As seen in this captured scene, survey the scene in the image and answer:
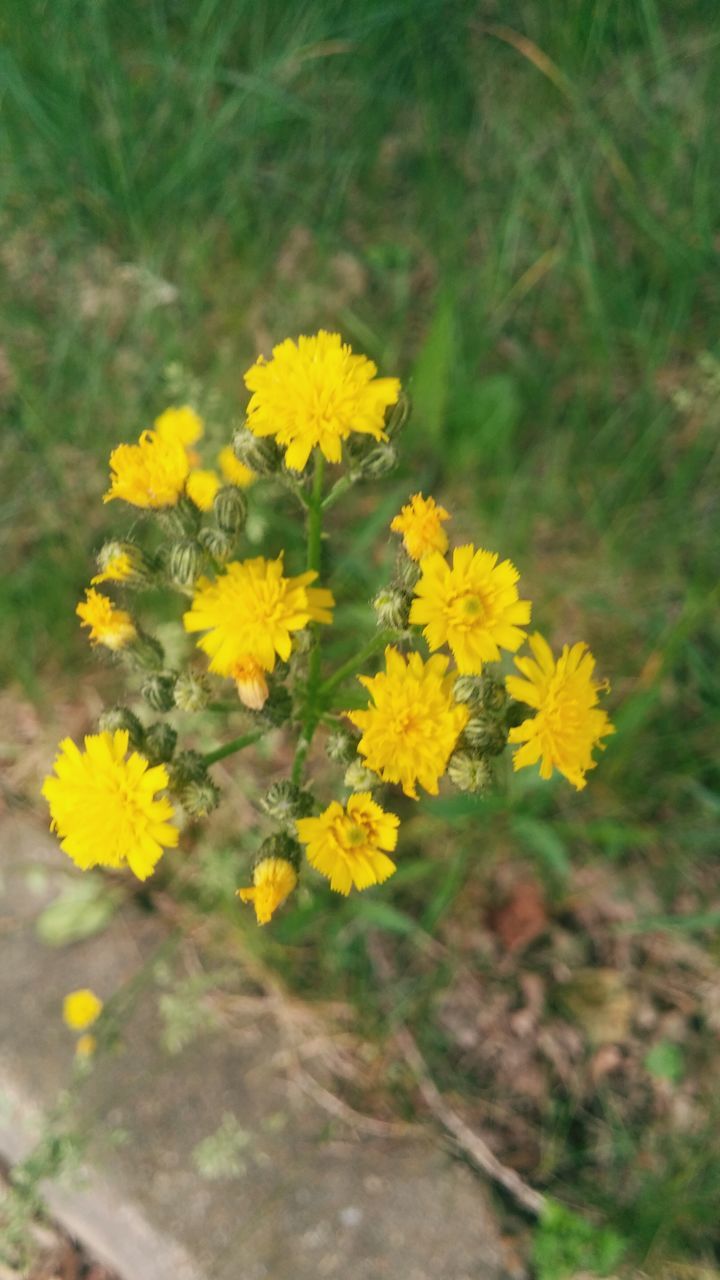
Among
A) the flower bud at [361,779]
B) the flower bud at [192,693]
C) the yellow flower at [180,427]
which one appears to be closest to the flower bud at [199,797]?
the flower bud at [192,693]

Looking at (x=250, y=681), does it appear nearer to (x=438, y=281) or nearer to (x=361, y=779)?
(x=361, y=779)

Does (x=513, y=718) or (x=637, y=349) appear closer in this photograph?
(x=513, y=718)

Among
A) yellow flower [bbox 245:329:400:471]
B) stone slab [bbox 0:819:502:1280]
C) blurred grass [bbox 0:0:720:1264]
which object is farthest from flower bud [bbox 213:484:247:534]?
stone slab [bbox 0:819:502:1280]

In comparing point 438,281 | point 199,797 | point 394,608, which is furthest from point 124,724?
point 438,281

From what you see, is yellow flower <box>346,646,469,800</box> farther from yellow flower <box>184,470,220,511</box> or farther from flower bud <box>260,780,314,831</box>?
yellow flower <box>184,470,220,511</box>

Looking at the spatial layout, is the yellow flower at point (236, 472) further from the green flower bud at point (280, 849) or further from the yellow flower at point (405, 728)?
the green flower bud at point (280, 849)

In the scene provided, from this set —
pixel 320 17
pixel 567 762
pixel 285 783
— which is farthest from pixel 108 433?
pixel 567 762

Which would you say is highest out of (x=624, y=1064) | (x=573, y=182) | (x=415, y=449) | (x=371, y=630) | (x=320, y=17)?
(x=320, y=17)

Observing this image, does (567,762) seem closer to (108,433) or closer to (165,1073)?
(165,1073)
